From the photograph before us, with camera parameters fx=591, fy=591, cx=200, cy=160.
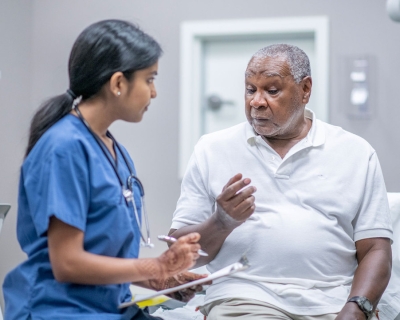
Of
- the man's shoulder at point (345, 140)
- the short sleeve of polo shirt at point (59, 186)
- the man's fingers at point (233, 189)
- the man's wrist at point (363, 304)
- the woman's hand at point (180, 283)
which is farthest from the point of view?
the man's shoulder at point (345, 140)

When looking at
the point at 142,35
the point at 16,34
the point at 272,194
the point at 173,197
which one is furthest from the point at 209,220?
the point at 16,34

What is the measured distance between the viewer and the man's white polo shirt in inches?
66.4

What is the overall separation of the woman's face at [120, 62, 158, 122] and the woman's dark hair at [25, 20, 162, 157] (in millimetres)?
14

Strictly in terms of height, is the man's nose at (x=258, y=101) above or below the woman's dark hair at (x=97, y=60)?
below

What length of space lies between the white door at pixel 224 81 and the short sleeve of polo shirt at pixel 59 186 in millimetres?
2539

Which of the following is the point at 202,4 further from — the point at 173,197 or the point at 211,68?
the point at 173,197

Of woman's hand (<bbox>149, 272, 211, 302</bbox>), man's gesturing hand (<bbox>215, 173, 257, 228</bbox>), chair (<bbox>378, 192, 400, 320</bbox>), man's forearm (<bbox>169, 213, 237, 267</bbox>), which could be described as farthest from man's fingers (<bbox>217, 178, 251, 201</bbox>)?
chair (<bbox>378, 192, 400, 320</bbox>)

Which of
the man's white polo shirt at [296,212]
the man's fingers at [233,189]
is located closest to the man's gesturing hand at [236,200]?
the man's fingers at [233,189]

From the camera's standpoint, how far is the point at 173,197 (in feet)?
11.8

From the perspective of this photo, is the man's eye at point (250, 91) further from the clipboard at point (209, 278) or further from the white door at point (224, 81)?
the white door at point (224, 81)

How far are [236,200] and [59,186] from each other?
1.81ft

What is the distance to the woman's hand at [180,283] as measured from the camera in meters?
1.36

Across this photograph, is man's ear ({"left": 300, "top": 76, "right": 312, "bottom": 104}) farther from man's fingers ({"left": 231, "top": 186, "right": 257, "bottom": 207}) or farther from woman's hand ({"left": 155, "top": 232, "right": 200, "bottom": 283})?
woman's hand ({"left": 155, "top": 232, "right": 200, "bottom": 283})

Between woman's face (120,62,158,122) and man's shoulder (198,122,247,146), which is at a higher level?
woman's face (120,62,158,122)
